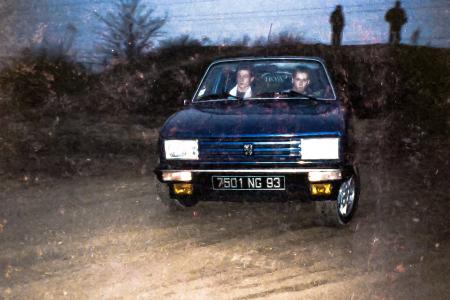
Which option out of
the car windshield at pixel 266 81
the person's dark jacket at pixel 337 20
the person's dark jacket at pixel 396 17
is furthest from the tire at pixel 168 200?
the person's dark jacket at pixel 337 20

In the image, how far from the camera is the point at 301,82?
5.64 meters

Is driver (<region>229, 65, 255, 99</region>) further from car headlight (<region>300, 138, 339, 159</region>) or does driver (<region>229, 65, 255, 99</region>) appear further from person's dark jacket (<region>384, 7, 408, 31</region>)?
person's dark jacket (<region>384, 7, 408, 31</region>)

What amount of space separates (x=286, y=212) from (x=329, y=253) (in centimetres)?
127

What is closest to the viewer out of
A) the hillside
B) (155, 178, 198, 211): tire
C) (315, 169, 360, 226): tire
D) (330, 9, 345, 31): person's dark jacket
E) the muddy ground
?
the muddy ground

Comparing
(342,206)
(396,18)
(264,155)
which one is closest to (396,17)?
(396,18)

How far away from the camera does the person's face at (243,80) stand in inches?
227

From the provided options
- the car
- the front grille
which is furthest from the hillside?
the front grille

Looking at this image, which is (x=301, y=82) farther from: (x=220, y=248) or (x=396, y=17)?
(x=396, y=17)

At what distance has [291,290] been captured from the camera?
11.0 ft

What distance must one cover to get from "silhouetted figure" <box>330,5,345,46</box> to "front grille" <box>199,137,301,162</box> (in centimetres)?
2052

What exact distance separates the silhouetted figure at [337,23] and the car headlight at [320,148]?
2048 cm

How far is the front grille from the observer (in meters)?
4.56

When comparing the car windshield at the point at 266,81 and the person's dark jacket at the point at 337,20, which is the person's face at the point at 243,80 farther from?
the person's dark jacket at the point at 337,20

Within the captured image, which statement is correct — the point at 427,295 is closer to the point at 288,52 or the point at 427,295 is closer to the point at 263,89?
the point at 263,89
